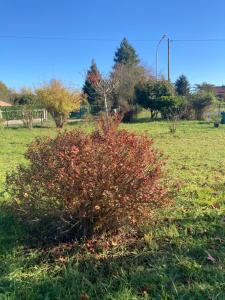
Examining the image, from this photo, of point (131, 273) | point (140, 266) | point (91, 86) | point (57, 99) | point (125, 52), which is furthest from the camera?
point (125, 52)

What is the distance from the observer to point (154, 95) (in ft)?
85.9

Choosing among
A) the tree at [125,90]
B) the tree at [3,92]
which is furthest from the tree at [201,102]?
the tree at [3,92]

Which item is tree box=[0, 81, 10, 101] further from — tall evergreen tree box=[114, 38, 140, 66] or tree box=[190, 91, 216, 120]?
tree box=[190, 91, 216, 120]

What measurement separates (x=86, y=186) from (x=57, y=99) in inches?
838

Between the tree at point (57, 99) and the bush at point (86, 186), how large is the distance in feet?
65.7

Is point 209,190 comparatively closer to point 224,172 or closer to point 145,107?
point 224,172

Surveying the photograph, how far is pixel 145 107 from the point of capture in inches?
1064

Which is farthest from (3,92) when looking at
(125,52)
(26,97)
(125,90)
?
(125,90)

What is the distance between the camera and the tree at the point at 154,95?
2584cm

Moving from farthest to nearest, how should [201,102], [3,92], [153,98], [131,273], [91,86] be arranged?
[3,92] < [91,86] < [153,98] < [201,102] < [131,273]

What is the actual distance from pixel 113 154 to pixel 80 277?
3.71 feet

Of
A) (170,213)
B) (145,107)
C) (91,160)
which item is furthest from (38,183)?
(145,107)

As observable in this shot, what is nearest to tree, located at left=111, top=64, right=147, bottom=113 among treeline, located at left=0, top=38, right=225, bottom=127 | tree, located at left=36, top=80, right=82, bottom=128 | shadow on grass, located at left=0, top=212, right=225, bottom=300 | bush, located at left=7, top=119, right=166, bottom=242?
treeline, located at left=0, top=38, right=225, bottom=127

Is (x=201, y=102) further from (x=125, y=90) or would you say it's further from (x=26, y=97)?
(x=26, y=97)
